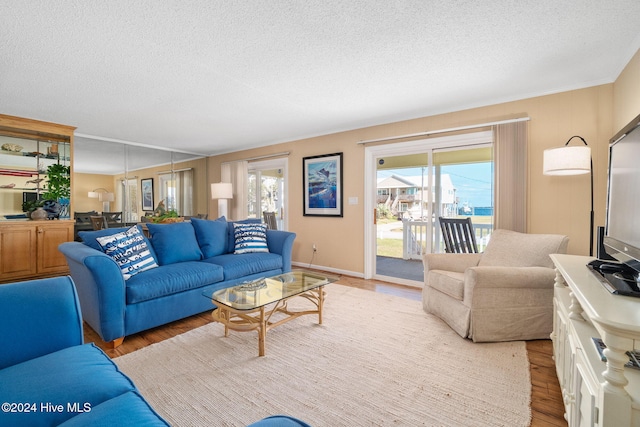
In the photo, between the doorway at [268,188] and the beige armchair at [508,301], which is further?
the doorway at [268,188]

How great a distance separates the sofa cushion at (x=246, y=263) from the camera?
3.11 metres

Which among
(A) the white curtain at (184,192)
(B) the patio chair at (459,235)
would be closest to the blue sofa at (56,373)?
(B) the patio chair at (459,235)

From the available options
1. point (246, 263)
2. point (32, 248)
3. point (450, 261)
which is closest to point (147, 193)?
point (32, 248)

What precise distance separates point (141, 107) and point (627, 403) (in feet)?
14.8

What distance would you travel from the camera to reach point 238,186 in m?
6.19

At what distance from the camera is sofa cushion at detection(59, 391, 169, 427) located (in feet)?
2.64

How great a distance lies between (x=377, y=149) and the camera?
4234 millimetres

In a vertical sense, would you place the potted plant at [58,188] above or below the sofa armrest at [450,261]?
above

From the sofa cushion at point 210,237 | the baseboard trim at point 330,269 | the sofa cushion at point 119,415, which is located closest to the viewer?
the sofa cushion at point 119,415

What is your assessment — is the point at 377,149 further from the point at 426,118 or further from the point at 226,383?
the point at 226,383

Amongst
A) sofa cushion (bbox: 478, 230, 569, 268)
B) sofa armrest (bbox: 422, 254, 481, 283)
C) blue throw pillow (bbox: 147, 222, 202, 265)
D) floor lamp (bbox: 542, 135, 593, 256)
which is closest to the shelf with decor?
blue throw pillow (bbox: 147, 222, 202, 265)

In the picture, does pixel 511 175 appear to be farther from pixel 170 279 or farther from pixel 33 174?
pixel 33 174

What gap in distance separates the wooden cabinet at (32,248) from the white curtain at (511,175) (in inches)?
235

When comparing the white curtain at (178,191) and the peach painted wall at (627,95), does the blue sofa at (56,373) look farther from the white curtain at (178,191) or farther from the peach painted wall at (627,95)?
the white curtain at (178,191)
